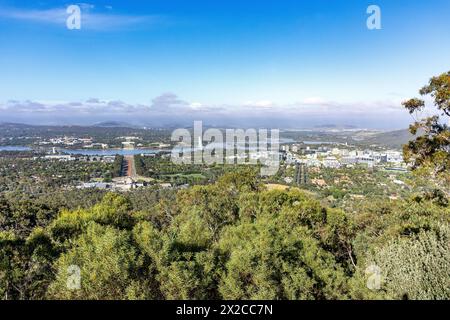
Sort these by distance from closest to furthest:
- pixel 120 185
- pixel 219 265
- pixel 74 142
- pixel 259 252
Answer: pixel 259 252 → pixel 219 265 → pixel 120 185 → pixel 74 142

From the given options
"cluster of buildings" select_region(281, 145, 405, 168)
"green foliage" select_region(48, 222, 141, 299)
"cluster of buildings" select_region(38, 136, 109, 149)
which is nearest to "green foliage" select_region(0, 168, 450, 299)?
"green foliage" select_region(48, 222, 141, 299)

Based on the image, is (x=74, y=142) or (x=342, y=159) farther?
(x=74, y=142)

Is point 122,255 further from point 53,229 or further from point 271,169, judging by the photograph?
point 271,169

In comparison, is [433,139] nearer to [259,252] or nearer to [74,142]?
[259,252]

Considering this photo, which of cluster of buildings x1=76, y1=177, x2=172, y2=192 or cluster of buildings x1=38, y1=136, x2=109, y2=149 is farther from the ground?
cluster of buildings x1=38, y1=136, x2=109, y2=149

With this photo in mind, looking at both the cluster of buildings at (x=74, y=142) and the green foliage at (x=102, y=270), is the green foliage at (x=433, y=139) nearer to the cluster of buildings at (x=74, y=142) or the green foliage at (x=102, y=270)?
the green foliage at (x=102, y=270)

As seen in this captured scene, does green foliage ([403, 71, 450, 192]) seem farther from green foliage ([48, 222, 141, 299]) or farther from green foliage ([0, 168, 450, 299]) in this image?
green foliage ([48, 222, 141, 299])

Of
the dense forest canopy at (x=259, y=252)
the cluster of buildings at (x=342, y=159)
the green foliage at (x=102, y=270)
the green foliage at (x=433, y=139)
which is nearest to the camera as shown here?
the green foliage at (x=102, y=270)

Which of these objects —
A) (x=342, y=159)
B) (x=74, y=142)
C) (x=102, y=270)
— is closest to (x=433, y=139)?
(x=102, y=270)

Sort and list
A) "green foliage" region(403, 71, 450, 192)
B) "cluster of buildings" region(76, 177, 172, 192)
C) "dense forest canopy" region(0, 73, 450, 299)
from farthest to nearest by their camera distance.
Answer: "cluster of buildings" region(76, 177, 172, 192) < "green foliage" region(403, 71, 450, 192) < "dense forest canopy" region(0, 73, 450, 299)

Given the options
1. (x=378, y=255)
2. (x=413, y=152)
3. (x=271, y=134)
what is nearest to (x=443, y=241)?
(x=378, y=255)

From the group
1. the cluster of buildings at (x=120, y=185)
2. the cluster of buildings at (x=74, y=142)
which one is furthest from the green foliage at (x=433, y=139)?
the cluster of buildings at (x=74, y=142)
